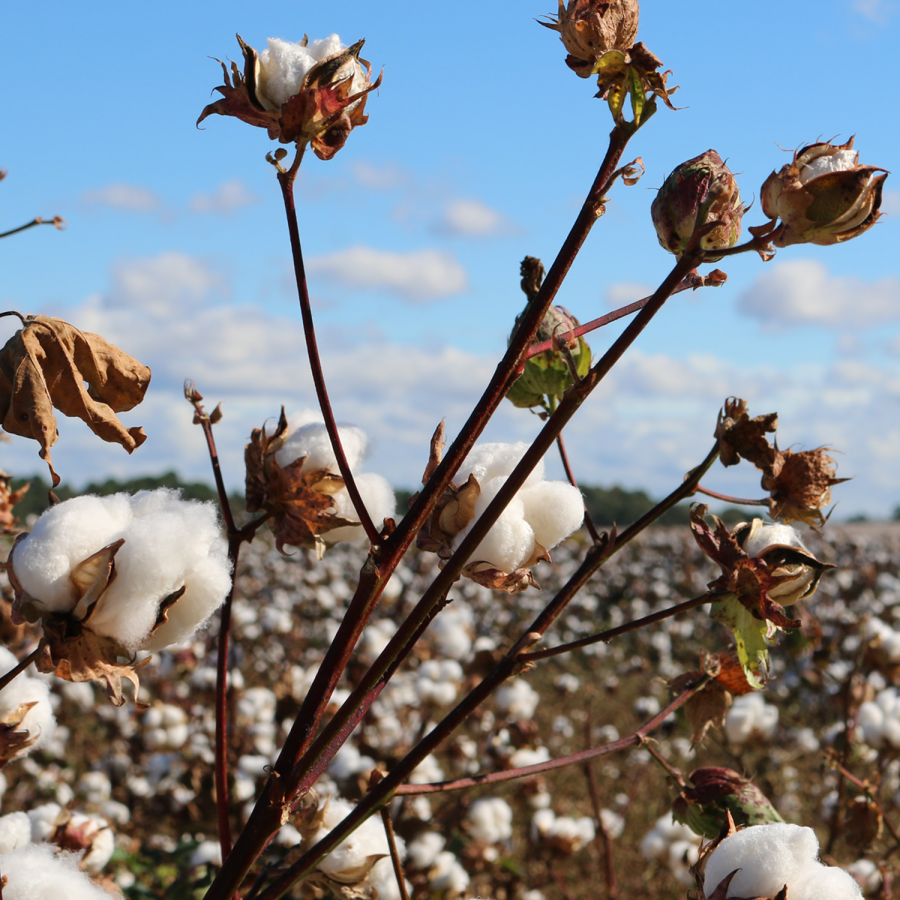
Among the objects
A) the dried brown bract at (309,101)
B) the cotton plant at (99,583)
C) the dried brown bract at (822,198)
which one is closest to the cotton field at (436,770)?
the cotton plant at (99,583)

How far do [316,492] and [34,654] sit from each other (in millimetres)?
387

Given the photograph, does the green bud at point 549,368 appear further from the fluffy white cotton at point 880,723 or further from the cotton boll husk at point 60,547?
the fluffy white cotton at point 880,723

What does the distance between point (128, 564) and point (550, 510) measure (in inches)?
17.4

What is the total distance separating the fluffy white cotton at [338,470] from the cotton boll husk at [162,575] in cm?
24

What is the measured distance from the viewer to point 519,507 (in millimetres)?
998

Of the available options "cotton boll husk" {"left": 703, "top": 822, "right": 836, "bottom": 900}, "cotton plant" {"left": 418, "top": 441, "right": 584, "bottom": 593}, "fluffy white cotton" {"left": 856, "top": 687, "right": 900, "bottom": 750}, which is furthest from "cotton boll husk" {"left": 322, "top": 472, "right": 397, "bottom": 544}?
"fluffy white cotton" {"left": 856, "top": 687, "right": 900, "bottom": 750}

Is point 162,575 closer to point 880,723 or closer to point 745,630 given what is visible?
point 745,630

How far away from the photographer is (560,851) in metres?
4.04

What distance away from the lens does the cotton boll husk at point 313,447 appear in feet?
3.77

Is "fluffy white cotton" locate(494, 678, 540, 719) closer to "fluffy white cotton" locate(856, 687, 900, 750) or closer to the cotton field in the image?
the cotton field

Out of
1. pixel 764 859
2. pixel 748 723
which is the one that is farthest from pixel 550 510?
pixel 748 723

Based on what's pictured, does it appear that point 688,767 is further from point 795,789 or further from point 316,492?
point 316,492

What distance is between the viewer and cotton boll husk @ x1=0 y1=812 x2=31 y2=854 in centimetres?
130

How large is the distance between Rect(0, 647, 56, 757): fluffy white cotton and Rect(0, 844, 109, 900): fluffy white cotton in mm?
133
